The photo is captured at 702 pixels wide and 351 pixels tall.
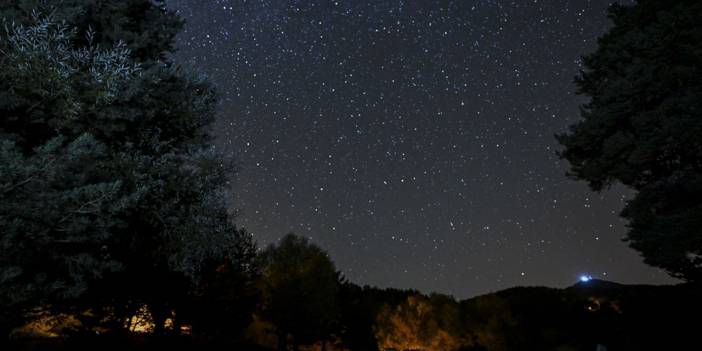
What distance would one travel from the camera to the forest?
25.0ft

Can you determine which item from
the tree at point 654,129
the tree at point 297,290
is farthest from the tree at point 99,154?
the tree at point 297,290

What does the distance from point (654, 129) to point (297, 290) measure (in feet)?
99.2

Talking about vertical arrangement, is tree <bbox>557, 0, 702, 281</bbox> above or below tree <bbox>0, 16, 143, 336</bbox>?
above

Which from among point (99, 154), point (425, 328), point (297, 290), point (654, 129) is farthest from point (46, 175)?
point (425, 328)

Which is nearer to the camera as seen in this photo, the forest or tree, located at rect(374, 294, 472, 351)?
the forest

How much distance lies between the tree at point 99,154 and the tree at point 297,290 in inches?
972

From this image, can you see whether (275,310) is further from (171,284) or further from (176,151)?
(176,151)

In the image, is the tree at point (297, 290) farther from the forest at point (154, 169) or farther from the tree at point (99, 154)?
the tree at point (99, 154)

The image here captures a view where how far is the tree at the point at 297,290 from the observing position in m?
38.4

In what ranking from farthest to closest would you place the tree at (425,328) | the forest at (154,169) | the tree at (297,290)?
the tree at (425,328)
the tree at (297,290)
the forest at (154,169)

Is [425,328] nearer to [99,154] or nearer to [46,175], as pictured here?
[99,154]

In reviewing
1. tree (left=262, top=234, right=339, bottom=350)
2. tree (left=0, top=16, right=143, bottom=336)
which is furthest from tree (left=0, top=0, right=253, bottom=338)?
tree (left=262, top=234, right=339, bottom=350)

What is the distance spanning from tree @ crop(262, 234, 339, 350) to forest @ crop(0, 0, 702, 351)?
943 cm

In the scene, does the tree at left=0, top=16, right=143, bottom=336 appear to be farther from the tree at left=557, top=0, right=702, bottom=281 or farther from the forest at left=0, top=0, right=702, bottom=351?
the tree at left=557, top=0, right=702, bottom=281
